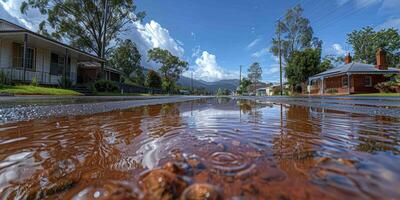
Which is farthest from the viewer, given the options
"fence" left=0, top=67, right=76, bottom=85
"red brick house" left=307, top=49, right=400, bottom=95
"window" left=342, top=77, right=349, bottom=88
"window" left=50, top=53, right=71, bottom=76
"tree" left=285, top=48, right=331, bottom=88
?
"tree" left=285, top=48, right=331, bottom=88

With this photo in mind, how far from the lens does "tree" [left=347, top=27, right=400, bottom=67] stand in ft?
116

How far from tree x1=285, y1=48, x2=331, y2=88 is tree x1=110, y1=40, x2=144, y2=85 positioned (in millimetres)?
30262

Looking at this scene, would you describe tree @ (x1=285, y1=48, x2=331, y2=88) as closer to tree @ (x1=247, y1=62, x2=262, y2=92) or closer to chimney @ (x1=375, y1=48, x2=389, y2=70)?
chimney @ (x1=375, y1=48, x2=389, y2=70)

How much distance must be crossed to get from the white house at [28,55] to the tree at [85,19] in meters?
8.29

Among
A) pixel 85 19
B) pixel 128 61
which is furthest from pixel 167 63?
pixel 85 19

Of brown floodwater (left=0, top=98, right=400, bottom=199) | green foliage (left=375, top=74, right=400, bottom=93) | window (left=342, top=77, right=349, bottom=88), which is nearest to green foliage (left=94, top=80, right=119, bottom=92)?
brown floodwater (left=0, top=98, right=400, bottom=199)

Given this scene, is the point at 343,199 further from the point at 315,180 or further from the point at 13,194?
the point at 13,194

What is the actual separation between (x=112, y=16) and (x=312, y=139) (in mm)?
26997

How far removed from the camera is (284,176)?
1003mm

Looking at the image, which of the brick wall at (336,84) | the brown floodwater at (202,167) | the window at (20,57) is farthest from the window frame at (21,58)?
the brick wall at (336,84)

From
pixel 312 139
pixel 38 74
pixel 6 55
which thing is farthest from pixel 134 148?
pixel 6 55

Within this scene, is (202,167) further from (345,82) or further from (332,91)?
(345,82)

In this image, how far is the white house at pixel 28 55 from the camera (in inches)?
454

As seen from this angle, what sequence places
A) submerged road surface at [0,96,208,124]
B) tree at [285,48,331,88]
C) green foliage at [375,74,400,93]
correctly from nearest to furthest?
submerged road surface at [0,96,208,124], green foliage at [375,74,400,93], tree at [285,48,331,88]
